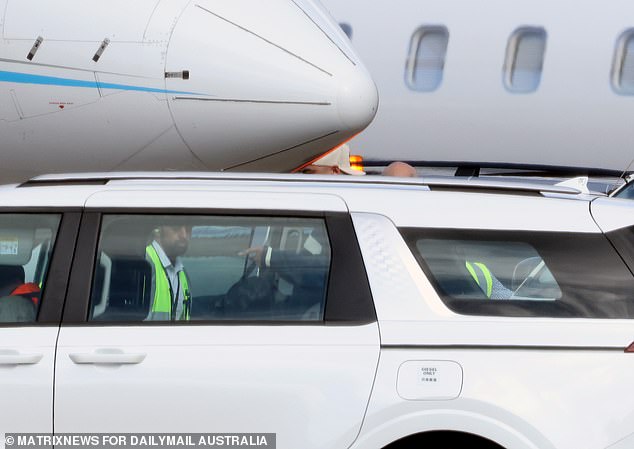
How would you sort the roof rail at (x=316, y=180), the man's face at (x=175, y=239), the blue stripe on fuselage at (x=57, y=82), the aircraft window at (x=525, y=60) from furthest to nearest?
1. the aircraft window at (x=525, y=60)
2. the blue stripe on fuselage at (x=57, y=82)
3. the roof rail at (x=316, y=180)
4. the man's face at (x=175, y=239)

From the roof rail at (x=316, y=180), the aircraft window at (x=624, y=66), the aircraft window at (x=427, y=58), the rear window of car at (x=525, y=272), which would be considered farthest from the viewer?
the aircraft window at (x=427, y=58)

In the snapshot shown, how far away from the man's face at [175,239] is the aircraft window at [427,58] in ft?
37.2

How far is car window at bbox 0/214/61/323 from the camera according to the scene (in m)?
4.78

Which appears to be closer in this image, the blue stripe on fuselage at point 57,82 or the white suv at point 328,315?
the white suv at point 328,315

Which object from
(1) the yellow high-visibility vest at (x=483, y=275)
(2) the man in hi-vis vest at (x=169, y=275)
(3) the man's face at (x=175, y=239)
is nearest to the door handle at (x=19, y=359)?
(2) the man in hi-vis vest at (x=169, y=275)

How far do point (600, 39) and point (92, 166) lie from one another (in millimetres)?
7346

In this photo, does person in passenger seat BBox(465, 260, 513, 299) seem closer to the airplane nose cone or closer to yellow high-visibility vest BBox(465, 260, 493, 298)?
yellow high-visibility vest BBox(465, 260, 493, 298)

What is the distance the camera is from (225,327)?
4.60 metres

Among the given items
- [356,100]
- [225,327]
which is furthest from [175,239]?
[356,100]

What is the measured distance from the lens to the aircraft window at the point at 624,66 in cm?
1505

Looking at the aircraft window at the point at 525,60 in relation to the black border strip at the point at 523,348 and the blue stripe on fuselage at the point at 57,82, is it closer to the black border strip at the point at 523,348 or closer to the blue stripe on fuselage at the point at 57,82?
the blue stripe on fuselage at the point at 57,82

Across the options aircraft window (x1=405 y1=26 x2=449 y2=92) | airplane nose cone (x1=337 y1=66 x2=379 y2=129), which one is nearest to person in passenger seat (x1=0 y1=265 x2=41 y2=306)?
airplane nose cone (x1=337 y1=66 x2=379 y2=129)

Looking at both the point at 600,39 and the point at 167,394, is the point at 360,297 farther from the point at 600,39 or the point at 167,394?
the point at 600,39

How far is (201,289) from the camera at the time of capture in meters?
4.74
